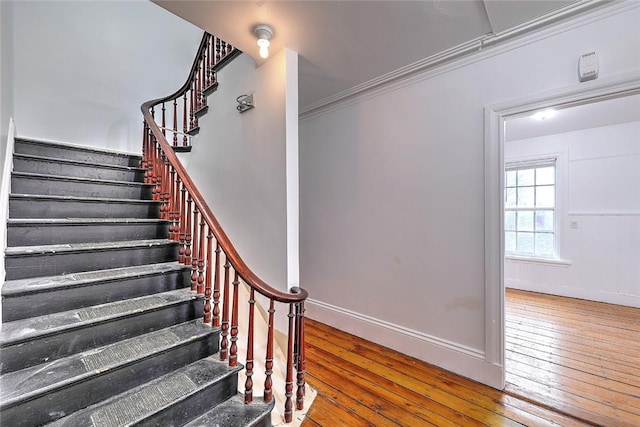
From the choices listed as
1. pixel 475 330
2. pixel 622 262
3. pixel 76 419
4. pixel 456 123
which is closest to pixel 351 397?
pixel 475 330

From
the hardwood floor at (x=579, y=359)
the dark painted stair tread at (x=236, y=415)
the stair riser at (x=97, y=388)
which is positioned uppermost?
the stair riser at (x=97, y=388)

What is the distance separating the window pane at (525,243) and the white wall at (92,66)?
20.4ft

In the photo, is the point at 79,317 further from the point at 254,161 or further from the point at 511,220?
the point at 511,220

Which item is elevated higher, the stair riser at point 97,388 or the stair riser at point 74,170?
the stair riser at point 74,170

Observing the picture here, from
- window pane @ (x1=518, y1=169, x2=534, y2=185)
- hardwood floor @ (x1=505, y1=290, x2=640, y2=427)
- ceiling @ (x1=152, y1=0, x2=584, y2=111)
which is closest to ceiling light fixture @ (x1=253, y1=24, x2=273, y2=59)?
ceiling @ (x1=152, y1=0, x2=584, y2=111)

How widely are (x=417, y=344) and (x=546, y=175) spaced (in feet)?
12.7

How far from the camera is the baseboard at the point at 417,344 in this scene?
6.54 feet

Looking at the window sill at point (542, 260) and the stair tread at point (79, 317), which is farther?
the window sill at point (542, 260)

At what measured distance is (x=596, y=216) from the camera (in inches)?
151

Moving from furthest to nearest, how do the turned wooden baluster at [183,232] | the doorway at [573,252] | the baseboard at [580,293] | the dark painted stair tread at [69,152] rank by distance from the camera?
1. the baseboard at [580,293]
2. the dark painted stair tread at [69,152]
3. the doorway at [573,252]
4. the turned wooden baluster at [183,232]

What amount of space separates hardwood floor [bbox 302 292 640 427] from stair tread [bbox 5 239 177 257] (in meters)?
1.61

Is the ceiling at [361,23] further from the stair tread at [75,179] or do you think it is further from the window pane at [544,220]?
the window pane at [544,220]

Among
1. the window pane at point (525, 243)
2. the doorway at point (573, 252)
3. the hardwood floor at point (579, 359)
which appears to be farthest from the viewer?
the window pane at point (525, 243)

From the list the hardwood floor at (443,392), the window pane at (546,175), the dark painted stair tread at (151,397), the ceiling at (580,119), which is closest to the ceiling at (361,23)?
the ceiling at (580,119)
